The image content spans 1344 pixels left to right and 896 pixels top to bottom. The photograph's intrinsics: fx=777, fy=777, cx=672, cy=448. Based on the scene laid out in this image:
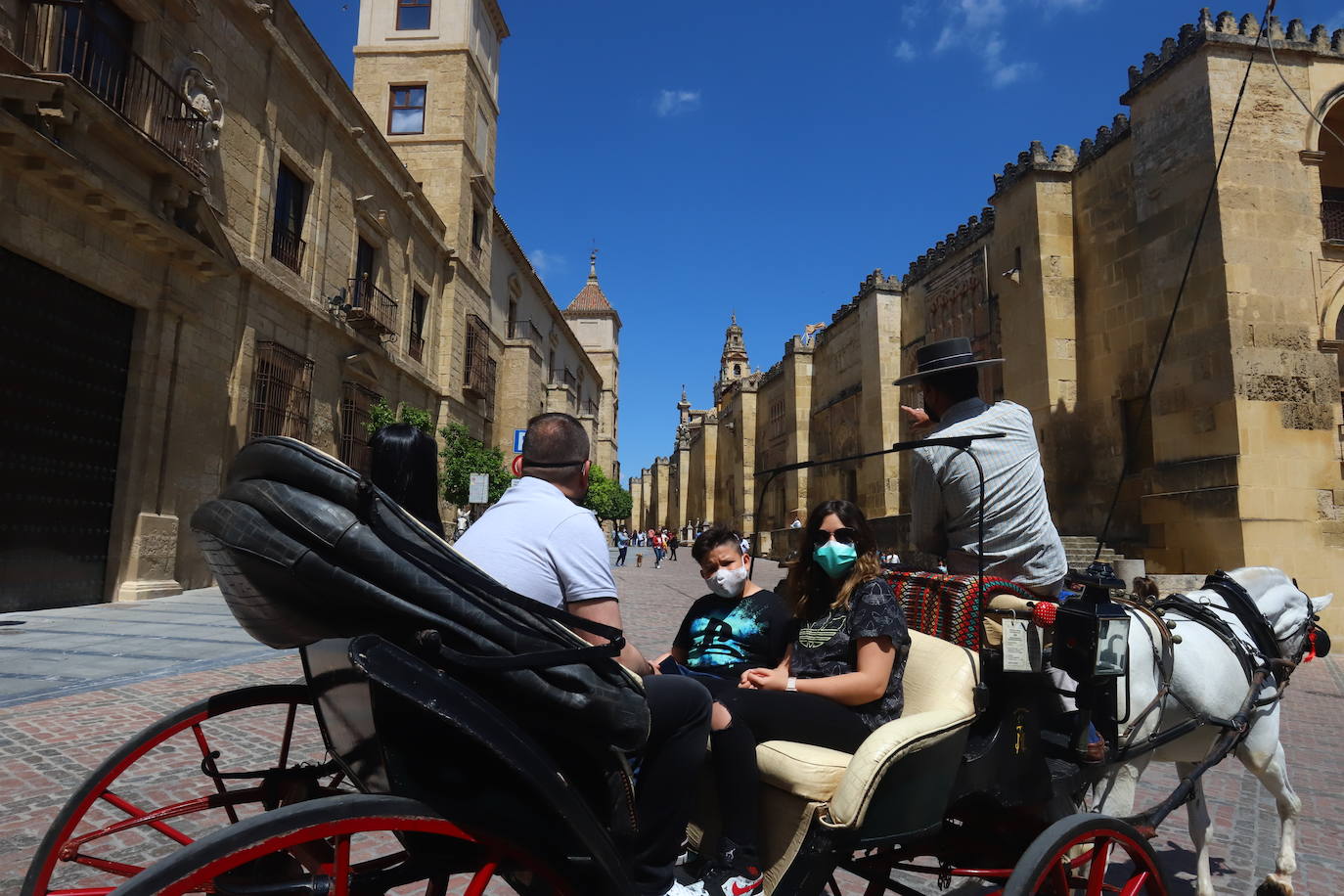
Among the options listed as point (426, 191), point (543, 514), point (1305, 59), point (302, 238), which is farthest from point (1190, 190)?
point (426, 191)

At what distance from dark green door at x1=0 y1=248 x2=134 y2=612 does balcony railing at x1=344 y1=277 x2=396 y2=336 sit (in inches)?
234

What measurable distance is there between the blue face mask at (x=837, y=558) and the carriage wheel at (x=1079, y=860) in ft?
3.13

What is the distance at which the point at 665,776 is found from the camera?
199 centimetres

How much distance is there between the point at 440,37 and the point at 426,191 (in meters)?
4.51

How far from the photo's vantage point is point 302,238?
1547 cm

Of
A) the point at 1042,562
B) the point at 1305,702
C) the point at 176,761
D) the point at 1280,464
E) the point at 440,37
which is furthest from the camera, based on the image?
the point at 440,37

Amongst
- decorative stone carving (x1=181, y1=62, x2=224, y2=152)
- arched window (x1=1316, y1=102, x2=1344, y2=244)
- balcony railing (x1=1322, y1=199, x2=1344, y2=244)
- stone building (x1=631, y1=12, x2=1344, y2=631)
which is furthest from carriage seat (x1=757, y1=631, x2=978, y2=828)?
balcony railing (x1=1322, y1=199, x2=1344, y2=244)

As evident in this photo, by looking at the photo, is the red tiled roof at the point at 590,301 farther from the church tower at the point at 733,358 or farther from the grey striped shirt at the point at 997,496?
the grey striped shirt at the point at 997,496

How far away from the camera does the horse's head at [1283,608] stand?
3654 mm

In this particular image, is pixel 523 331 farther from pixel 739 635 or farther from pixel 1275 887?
pixel 1275 887

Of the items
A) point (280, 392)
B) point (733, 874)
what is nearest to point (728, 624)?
point (733, 874)

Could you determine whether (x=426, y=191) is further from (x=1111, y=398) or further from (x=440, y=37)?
(x=1111, y=398)

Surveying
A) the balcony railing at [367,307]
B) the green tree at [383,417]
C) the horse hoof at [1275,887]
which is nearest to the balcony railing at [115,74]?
the balcony railing at [367,307]

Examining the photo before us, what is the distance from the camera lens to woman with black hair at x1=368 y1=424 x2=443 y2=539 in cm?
335
